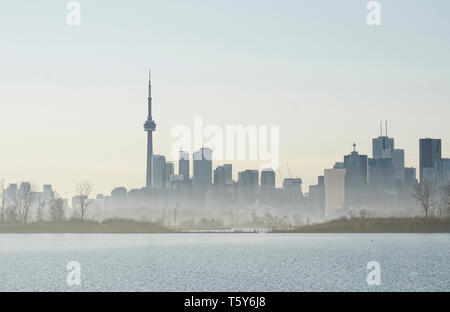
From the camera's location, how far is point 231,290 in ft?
246

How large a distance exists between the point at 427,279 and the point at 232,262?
40.4m

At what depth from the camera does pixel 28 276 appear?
3620 inches

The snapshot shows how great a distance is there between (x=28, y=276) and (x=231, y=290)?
32.0 metres
